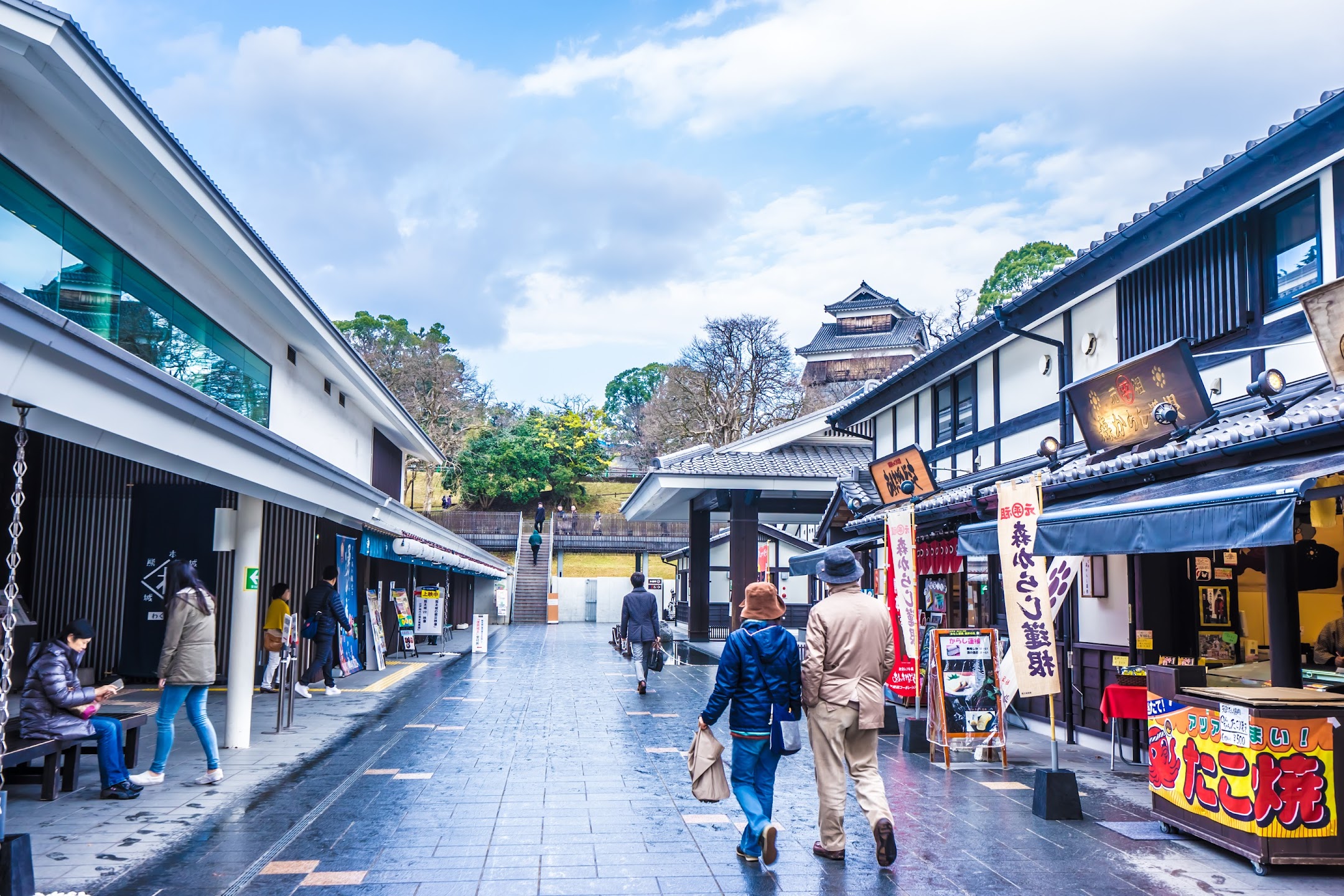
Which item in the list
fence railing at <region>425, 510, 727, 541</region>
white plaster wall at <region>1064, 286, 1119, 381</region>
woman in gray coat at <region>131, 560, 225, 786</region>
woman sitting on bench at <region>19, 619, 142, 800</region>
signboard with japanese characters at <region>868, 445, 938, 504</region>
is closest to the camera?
woman sitting on bench at <region>19, 619, 142, 800</region>

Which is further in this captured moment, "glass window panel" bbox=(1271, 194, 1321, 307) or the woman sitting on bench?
"glass window panel" bbox=(1271, 194, 1321, 307)

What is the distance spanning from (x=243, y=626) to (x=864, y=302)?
→ 44624 millimetres

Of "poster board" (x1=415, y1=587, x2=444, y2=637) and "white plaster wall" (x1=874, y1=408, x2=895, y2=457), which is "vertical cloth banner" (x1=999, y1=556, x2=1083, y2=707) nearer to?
"white plaster wall" (x1=874, y1=408, x2=895, y2=457)

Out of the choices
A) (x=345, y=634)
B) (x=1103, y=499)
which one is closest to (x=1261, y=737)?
(x=1103, y=499)

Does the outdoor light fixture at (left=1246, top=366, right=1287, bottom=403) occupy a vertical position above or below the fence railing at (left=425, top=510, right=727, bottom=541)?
below

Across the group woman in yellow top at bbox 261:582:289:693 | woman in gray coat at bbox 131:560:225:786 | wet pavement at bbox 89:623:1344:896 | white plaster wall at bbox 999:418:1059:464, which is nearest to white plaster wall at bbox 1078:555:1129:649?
wet pavement at bbox 89:623:1344:896

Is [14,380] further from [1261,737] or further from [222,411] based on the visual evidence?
[1261,737]

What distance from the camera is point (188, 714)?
25.6 feet

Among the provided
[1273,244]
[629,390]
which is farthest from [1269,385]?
[629,390]

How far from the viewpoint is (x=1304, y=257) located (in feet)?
27.4

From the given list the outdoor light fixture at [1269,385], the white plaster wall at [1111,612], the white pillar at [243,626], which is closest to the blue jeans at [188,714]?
the white pillar at [243,626]

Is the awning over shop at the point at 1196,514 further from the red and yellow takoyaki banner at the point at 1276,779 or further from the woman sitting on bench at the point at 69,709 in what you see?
the woman sitting on bench at the point at 69,709

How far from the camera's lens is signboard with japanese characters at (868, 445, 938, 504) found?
1333 cm

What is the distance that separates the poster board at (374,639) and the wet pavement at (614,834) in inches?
298
